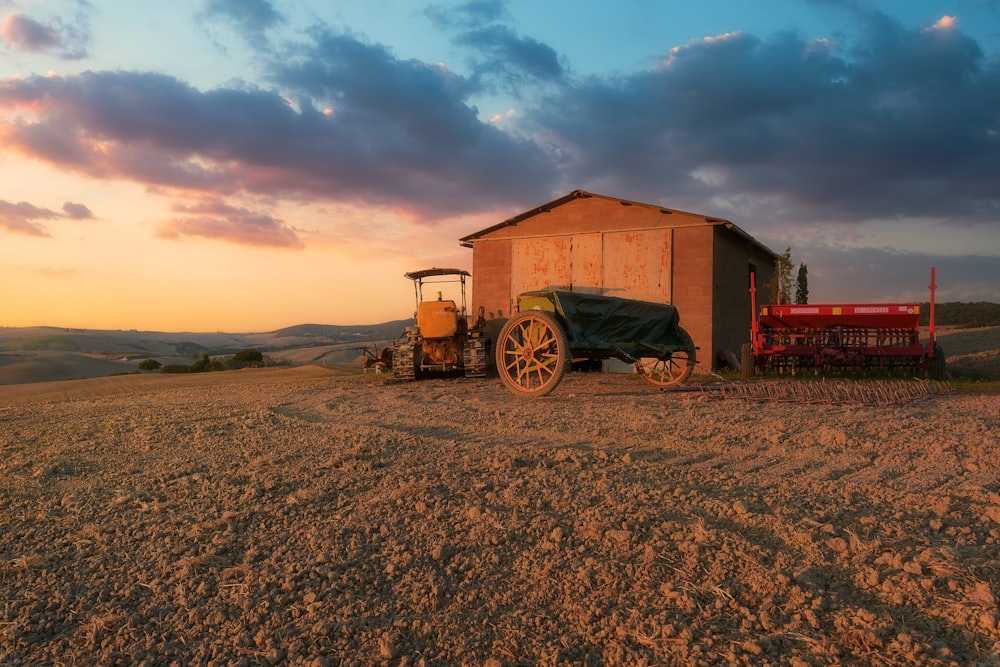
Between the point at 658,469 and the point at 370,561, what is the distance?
2.26 m

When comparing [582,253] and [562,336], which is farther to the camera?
[582,253]

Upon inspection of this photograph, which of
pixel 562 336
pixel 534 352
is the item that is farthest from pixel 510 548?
pixel 534 352

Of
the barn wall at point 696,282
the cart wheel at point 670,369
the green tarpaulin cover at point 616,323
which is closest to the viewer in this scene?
the green tarpaulin cover at point 616,323

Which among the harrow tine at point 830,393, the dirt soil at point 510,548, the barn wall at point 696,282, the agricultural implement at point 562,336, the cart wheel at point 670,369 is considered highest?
the barn wall at point 696,282

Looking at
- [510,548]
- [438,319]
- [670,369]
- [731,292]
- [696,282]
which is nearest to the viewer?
[510,548]

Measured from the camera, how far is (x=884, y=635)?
240 centimetres

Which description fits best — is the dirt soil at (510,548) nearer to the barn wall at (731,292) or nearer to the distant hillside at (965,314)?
the barn wall at (731,292)

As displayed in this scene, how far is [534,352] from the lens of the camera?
9.28 metres

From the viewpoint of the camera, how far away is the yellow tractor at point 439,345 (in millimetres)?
13422

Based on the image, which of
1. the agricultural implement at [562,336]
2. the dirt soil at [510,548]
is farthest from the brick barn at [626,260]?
the dirt soil at [510,548]

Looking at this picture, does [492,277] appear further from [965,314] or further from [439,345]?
[965,314]

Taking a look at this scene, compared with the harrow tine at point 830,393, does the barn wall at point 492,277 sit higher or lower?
higher

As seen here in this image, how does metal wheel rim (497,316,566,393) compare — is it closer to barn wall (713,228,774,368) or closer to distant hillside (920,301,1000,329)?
barn wall (713,228,774,368)

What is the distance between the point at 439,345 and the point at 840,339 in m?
8.38
